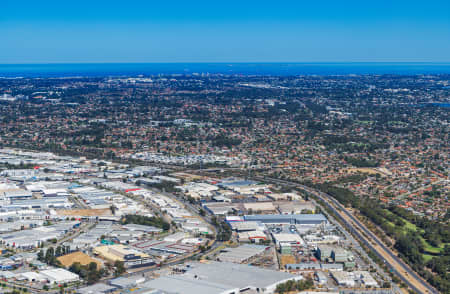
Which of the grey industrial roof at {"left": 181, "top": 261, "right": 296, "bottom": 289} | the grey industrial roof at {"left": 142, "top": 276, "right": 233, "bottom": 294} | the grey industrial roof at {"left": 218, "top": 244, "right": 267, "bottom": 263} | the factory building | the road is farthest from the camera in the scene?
the factory building

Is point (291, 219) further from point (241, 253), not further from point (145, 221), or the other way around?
point (145, 221)

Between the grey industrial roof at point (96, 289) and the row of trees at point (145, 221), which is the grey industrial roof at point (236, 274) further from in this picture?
the row of trees at point (145, 221)

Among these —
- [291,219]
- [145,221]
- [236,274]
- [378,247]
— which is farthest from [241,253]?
[145,221]

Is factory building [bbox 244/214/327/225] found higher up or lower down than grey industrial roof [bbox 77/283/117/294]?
lower down

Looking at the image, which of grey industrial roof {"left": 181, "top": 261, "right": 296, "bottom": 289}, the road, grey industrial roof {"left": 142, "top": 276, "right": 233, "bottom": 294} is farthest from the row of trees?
the road

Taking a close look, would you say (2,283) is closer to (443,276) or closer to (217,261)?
(217,261)

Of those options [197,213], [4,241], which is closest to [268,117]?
[197,213]

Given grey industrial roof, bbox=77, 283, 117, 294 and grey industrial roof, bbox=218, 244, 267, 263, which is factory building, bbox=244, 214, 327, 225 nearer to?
grey industrial roof, bbox=218, 244, 267, 263

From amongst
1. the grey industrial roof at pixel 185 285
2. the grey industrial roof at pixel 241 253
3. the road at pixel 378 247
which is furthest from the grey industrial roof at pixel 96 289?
the road at pixel 378 247
